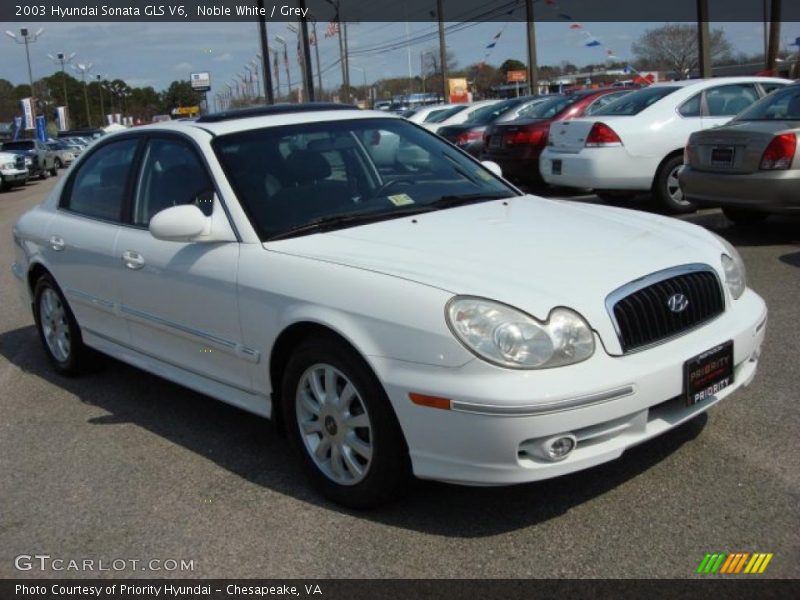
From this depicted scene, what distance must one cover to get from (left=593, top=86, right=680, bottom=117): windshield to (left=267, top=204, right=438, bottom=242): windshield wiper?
6.78 metres

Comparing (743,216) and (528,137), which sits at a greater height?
(528,137)

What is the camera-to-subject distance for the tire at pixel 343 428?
10.7 ft

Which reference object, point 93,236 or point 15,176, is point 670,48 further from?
point 93,236

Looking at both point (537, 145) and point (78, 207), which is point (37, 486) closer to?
point (78, 207)

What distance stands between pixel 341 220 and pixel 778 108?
5.77 metres

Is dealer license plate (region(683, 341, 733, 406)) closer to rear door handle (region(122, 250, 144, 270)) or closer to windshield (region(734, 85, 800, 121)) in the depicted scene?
rear door handle (region(122, 250, 144, 270))

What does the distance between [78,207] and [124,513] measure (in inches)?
95.0

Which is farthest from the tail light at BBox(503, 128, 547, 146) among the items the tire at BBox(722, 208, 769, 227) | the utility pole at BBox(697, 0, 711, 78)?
the utility pole at BBox(697, 0, 711, 78)

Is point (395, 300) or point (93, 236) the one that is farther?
point (93, 236)

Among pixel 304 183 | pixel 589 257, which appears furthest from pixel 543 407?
pixel 304 183

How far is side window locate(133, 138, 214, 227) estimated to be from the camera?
4262 millimetres

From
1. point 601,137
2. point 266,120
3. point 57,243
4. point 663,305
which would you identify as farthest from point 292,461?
point 601,137

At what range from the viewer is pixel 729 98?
33.8ft

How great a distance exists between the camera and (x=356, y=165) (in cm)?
444
